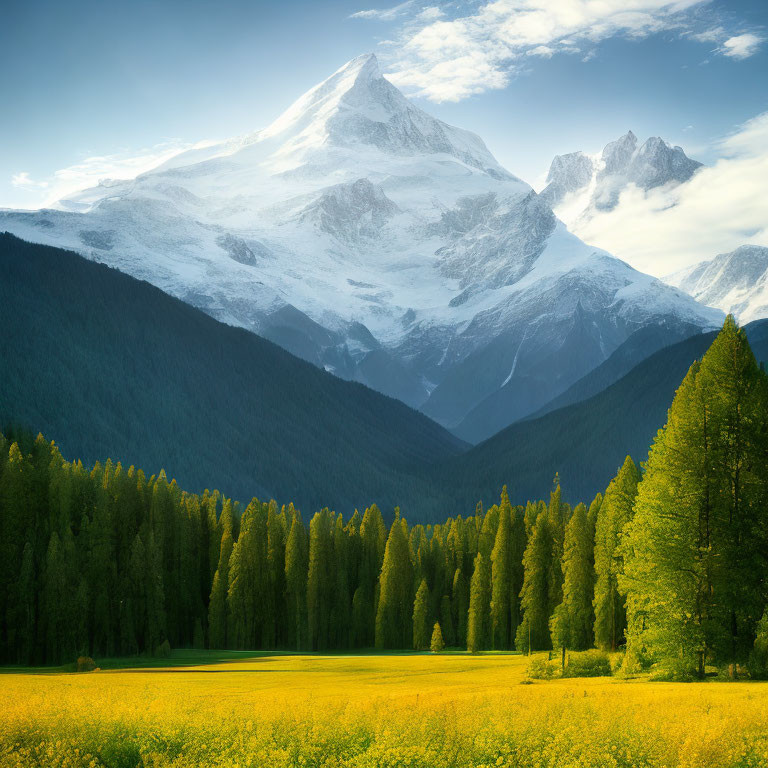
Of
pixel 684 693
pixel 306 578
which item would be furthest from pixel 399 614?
pixel 684 693

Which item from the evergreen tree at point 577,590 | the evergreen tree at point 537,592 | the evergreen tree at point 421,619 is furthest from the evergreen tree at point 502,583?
the evergreen tree at point 577,590

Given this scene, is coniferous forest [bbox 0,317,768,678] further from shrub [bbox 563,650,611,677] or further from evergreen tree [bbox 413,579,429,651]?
shrub [bbox 563,650,611,677]

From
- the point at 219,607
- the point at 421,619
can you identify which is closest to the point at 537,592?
the point at 421,619

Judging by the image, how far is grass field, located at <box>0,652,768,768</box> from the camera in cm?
3259

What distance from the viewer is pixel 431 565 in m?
132

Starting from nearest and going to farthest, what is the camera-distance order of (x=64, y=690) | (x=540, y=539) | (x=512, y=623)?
(x=64, y=690) → (x=540, y=539) → (x=512, y=623)

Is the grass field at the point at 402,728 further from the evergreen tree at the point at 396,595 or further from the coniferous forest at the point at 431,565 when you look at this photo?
the evergreen tree at the point at 396,595

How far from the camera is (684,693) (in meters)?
38.6

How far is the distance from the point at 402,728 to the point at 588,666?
1058 inches

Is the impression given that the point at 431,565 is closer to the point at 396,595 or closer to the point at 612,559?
the point at 396,595

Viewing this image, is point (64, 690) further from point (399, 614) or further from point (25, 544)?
point (399, 614)

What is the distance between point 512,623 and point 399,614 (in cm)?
1841

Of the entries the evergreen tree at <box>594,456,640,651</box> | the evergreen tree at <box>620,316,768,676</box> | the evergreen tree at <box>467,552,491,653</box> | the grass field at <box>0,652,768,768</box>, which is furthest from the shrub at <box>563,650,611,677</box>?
the evergreen tree at <box>467,552,491,653</box>

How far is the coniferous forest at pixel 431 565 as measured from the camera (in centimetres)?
4712
